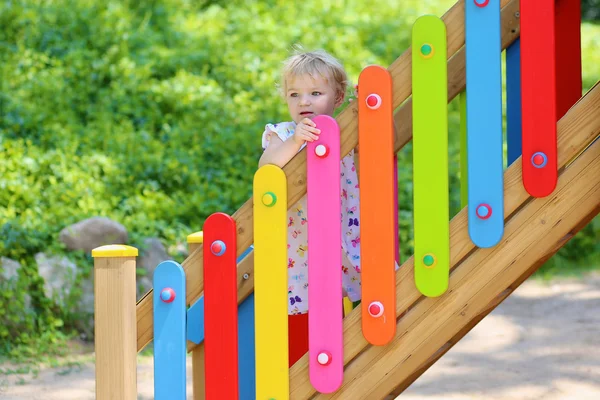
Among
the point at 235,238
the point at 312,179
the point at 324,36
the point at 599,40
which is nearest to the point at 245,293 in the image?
the point at 235,238

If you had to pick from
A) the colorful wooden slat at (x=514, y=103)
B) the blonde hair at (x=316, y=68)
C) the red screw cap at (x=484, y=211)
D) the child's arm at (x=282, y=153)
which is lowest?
the red screw cap at (x=484, y=211)

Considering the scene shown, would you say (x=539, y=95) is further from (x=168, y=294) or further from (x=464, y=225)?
(x=168, y=294)

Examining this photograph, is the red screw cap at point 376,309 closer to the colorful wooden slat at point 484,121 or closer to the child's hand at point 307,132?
the colorful wooden slat at point 484,121

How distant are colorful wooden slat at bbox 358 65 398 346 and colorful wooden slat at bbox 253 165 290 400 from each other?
0.25 meters

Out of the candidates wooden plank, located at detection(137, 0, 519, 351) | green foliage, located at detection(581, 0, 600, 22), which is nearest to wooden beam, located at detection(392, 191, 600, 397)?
wooden plank, located at detection(137, 0, 519, 351)

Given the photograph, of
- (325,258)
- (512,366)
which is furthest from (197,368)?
(512,366)

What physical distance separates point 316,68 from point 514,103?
2.33 feet

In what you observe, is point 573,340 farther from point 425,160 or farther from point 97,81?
point 97,81

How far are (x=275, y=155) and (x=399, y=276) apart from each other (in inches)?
21.5

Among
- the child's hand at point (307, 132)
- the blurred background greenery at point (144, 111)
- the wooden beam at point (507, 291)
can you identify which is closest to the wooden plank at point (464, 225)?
the wooden beam at point (507, 291)

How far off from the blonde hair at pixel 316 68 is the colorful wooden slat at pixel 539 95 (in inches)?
28.4

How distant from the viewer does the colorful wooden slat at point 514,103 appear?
9.61 ft

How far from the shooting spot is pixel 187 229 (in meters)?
6.32

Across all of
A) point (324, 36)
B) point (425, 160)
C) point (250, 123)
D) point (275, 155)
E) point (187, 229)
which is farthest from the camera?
point (324, 36)
